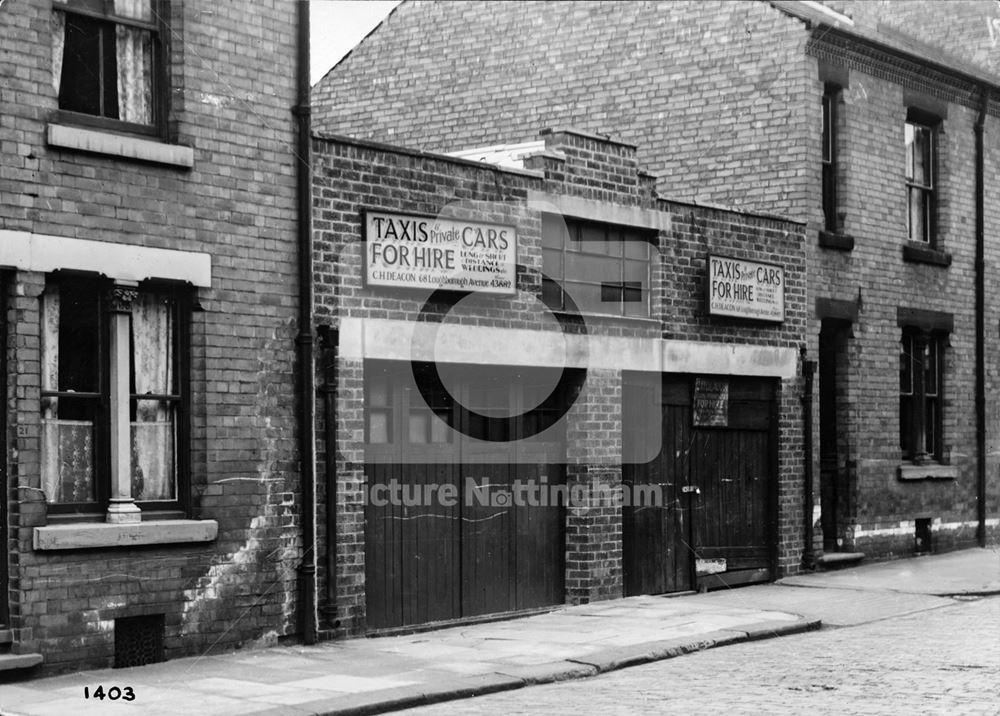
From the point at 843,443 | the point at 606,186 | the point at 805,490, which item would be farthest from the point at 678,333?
the point at 843,443

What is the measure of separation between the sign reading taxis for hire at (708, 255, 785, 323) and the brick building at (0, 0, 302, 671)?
238 inches

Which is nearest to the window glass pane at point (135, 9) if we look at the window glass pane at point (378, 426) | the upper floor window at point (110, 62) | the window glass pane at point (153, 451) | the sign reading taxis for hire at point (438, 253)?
the upper floor window at point (110, 62)

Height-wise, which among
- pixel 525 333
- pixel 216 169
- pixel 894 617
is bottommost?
pixel 894 617

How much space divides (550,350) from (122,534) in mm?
5153

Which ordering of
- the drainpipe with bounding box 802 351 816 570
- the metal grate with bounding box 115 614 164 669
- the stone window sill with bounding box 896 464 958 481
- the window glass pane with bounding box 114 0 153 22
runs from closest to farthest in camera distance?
the metal grate with bounding box 115 614 164 669 → the window glass pane with bounding box 114 0 153 22 → the drainpipe with bounding box 802 351 816 570 → the stone window sill with bounding box 896 464 958 481

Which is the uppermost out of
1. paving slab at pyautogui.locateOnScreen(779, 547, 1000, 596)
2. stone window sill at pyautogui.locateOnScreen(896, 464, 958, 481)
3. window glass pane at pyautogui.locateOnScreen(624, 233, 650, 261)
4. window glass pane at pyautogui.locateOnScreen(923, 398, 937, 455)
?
window glass pane at pyautogui.locateOnScreen(624, 233, 650, 261)

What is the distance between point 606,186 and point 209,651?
6.63 metres

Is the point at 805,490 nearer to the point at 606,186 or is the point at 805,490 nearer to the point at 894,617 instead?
the point at 894,617

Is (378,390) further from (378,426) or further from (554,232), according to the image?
(554,232)

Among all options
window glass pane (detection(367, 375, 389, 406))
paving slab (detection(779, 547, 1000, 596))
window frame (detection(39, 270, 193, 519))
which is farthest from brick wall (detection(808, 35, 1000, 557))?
window frame (detection(39, 270, 193, 519))

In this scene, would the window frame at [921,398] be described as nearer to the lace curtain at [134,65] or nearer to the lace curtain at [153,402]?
the lace curtain at [153,402]

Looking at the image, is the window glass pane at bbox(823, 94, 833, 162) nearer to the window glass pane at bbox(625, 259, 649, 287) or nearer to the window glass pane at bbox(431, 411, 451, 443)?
the window glass pane at bbox(625, 259, 649, 287)

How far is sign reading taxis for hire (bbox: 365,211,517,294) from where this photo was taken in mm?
12789

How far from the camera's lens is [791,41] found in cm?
1853
